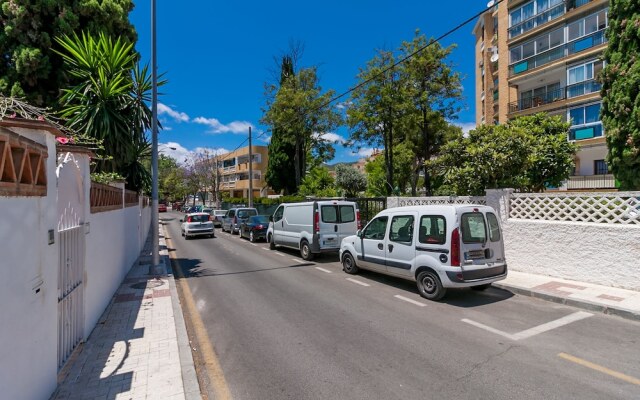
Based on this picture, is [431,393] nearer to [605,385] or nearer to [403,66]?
[605,385]

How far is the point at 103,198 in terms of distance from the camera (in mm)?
6289

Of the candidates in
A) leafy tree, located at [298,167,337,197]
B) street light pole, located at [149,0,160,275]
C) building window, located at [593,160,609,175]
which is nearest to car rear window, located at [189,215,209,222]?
street light pole, located at [149,0,160,275]

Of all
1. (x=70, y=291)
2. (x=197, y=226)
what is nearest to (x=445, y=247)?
(x=70, y=291)

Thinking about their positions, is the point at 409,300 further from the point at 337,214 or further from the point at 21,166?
the point at 21,166

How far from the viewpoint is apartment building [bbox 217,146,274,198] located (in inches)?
2078

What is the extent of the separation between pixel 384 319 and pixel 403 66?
1531 cm

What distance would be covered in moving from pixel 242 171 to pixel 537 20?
144 ft

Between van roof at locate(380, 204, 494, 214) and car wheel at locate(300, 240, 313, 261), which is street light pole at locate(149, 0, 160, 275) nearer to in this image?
car wheel at locate(300, 240, 313, 261)

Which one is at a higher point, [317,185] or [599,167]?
[599,167]

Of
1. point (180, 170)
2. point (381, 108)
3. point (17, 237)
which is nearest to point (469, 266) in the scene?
point (17, 237)

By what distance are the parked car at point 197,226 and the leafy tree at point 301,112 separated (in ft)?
39.0

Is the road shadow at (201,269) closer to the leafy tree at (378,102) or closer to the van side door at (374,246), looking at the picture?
the van side door at (374,246)

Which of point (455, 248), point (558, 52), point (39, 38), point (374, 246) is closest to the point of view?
point (455, 248)

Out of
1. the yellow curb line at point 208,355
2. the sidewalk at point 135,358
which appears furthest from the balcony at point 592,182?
the sidewalk at point 135,358
